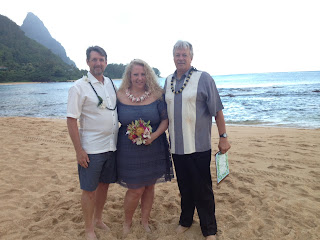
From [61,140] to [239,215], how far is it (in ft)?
19.3

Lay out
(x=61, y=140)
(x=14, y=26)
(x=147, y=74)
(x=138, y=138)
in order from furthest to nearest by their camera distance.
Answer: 1. (x=14, y=26)
2. (x=61, y=140)
3. (x=147, y=74)
4. (x=138, y=138)

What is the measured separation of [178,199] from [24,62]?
112 m

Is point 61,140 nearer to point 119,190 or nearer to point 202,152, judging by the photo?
point 119,190

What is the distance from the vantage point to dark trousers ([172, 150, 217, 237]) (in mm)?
2646

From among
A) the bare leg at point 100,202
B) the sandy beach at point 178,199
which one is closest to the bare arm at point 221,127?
the sandy beach at point 178,199

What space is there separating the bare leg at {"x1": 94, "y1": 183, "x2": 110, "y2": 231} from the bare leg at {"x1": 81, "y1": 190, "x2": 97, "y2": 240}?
0.73ft

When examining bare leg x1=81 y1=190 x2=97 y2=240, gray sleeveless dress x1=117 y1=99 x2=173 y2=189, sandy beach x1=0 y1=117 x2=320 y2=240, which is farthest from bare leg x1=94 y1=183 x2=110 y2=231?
gray sleeveless dress x1=117 y1=99 x2=173 y2=189

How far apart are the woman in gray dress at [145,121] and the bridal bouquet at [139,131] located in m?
0.05

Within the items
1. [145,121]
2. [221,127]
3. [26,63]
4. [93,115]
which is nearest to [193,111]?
[221,127]

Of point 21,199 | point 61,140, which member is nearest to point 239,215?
point 21,199

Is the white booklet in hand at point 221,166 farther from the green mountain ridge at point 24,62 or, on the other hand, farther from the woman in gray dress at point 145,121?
the green mountain ridge at point 24,62

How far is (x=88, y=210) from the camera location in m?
2.67

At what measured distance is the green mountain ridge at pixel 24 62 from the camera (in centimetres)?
8231

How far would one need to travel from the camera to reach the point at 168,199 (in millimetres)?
3668
